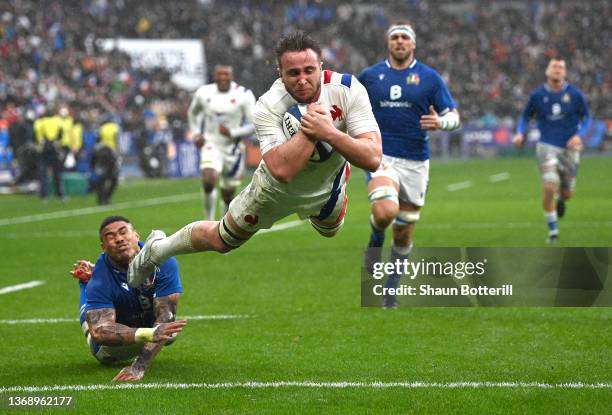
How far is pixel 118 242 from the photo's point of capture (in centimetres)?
775

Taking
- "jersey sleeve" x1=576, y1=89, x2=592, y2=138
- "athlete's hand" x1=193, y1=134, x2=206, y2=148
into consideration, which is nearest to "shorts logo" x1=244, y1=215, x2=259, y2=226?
"athlete's hand" x1=193, y1=134, x2=206, y2=148

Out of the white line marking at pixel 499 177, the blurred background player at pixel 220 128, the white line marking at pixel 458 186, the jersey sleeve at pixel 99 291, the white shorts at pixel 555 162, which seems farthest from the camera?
the white line marking at pixel 499 177

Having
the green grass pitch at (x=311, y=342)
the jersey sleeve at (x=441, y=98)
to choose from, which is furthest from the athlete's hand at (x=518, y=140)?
the jersey sleeve at (x=441, y=98)

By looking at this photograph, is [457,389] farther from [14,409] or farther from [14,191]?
[14,191]

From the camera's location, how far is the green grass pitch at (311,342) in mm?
6887

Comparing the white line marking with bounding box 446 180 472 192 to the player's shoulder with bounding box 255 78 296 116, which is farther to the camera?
the white line marking with bounding box 446 180 472 192

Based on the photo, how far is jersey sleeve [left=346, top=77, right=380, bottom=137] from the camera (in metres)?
6.93

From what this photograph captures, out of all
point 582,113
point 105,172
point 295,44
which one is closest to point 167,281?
point 295,44

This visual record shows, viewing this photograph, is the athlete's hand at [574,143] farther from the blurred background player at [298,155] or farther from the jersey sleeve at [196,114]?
the blurred background player at [298,155]

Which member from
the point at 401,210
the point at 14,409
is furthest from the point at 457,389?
the point at 401,210

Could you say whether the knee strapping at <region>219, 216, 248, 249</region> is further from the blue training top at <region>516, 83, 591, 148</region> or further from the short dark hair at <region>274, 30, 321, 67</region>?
the blue training top at <region>516, 83, 591, 148</region>

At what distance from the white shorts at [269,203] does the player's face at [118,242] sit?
786mm

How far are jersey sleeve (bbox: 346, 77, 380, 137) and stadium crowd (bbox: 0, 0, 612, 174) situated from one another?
32786 mm

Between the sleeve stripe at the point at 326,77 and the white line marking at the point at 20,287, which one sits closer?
the sleeve stripe at the point at 326,77
